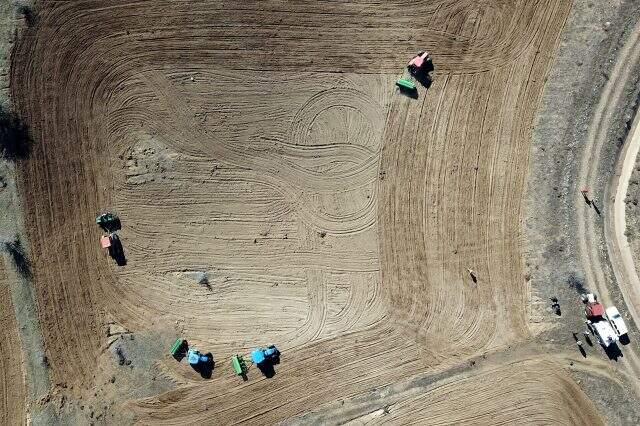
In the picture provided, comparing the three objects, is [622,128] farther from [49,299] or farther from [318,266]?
[49,299]

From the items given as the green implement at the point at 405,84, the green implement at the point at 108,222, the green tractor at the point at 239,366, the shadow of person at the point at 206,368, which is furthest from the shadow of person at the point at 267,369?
the green implement at the point at 405,84

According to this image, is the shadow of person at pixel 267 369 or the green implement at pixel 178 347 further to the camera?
the shadow of person at pixel 267 369

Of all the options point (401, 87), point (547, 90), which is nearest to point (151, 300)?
point (401, 87)

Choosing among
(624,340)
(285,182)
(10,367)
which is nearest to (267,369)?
(285,182)

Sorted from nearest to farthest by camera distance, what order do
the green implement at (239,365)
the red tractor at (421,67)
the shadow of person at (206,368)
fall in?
the green implement at (239,365) → the shadow of person at (206,368) → the red tractor at (421,67)

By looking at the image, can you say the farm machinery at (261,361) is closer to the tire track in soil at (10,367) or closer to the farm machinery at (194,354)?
the farm machinery at (194,354)

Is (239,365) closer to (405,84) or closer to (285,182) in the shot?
(285,182)

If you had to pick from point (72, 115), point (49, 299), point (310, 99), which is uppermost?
point (72, 115)
